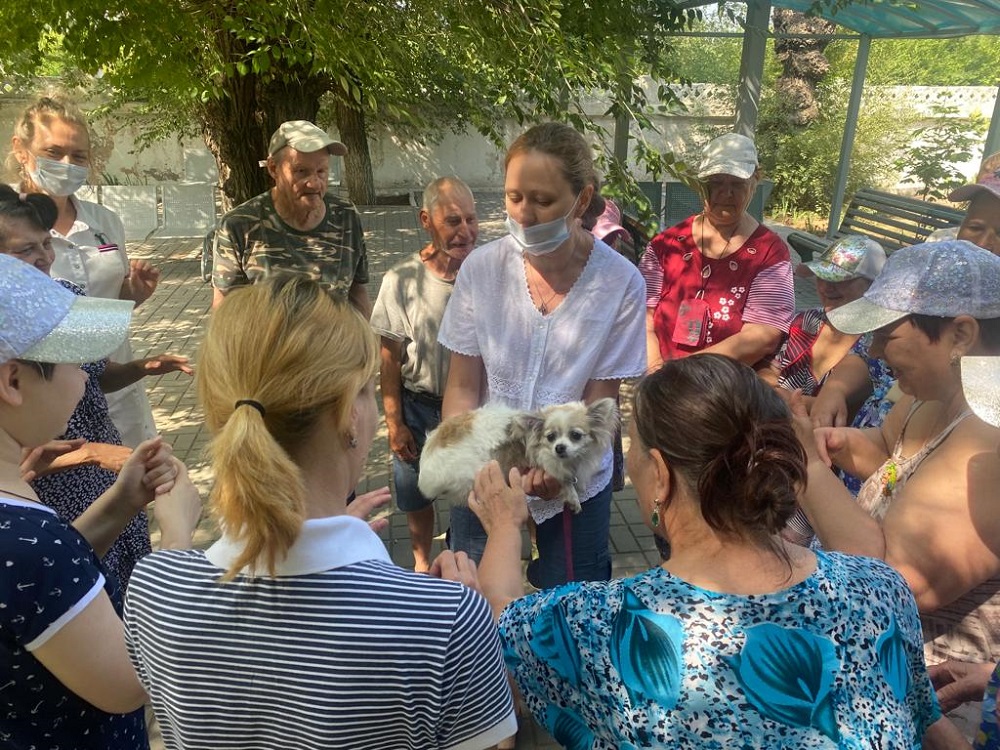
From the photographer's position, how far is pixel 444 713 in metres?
1.30

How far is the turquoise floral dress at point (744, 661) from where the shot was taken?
1343 mm

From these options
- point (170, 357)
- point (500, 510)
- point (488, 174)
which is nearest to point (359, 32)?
point (170, 357)

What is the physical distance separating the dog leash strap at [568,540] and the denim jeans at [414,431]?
1123 mm

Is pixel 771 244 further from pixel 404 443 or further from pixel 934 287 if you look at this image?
pixel 404 443

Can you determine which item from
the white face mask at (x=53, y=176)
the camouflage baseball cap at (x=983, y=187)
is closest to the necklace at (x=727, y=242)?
the camouflage baseball cap at (x=983, y=187)

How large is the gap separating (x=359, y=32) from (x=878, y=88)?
19.0 m

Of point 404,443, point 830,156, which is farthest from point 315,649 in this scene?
point 830,156

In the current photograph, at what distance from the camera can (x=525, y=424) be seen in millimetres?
2594

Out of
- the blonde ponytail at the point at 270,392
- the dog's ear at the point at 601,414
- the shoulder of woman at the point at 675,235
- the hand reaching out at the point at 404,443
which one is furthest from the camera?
the shoulder of woman at the point at 675,235

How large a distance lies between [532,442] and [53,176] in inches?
121

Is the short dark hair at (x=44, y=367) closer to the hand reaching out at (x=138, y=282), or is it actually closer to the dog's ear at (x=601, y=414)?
A: the dog's ear at (x=601, y=414)

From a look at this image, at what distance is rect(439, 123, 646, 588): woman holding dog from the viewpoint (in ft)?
8.39

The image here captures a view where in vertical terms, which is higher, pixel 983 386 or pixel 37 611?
pixel 983 386

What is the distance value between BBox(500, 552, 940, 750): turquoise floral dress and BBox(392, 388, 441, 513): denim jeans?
7.26ft
